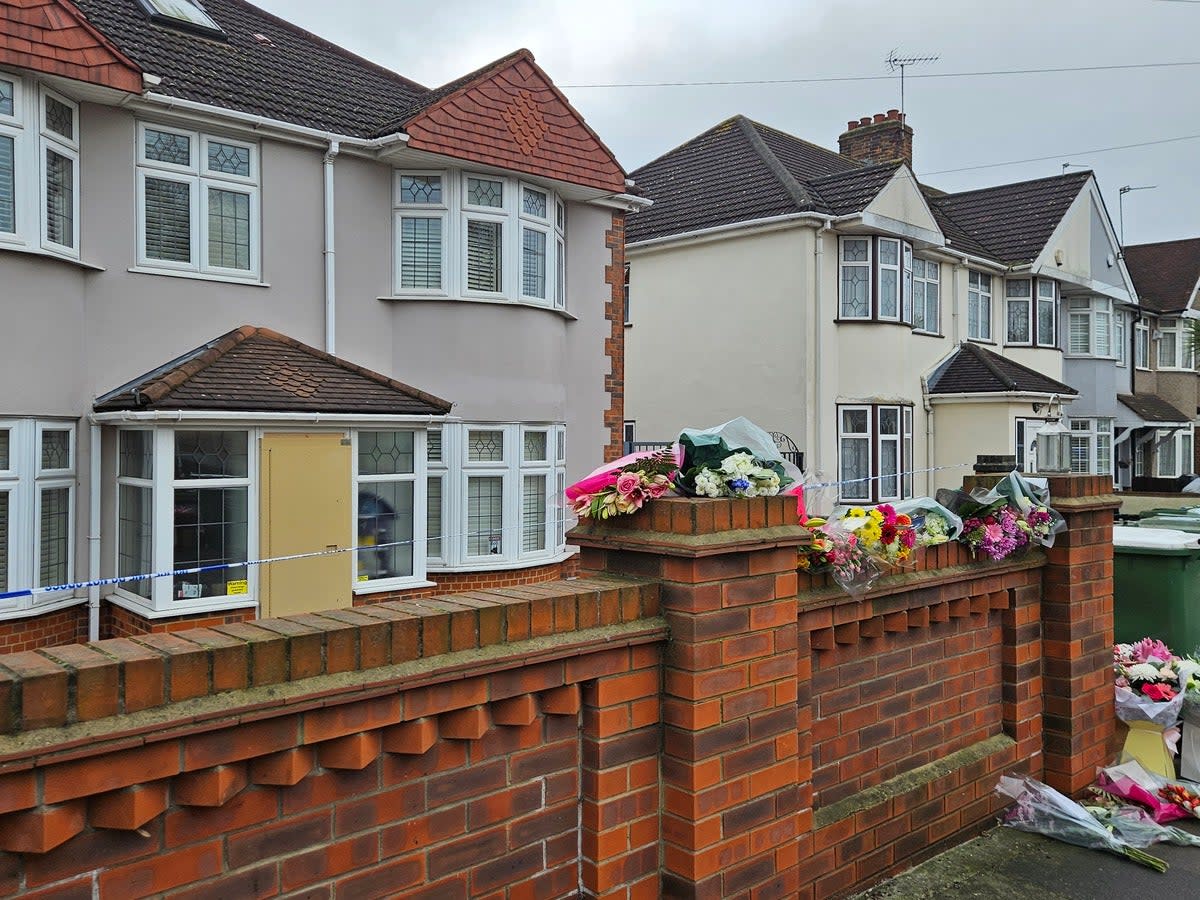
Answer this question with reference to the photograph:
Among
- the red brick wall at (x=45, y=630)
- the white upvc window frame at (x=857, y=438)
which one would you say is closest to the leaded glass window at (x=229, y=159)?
the red brick wall at (x=45, y=630)

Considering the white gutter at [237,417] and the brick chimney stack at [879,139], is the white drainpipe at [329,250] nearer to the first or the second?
the white gutter at [237,417]

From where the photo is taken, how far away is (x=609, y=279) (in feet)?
45.3

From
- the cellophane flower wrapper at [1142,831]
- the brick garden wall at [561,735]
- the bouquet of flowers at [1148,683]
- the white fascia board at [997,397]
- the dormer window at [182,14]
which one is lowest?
the cellophane flower wrapper at [1142,831]

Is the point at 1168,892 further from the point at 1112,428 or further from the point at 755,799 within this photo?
the point at 1112,428

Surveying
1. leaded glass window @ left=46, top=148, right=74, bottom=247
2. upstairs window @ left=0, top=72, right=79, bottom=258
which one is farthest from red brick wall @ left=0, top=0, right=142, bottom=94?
leaded glass window @ left=46, top=148, right=74, bottom=247

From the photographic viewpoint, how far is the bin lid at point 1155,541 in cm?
679

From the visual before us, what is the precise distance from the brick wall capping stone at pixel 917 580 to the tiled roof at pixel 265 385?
6.77 meters

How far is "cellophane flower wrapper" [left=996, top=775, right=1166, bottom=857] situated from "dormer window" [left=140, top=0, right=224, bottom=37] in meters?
11.2

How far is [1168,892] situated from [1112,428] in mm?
24666

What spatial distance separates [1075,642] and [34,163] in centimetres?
886

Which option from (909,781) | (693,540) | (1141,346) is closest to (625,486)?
(693,540)

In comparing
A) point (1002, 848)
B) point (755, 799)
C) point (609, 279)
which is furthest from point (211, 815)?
point (609, 279)

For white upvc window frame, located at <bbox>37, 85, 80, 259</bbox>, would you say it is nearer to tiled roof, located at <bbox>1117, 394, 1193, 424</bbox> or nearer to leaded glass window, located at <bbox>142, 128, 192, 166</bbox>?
leaded glass window, located at <bbox>142, 128, 192, 166</bbox>

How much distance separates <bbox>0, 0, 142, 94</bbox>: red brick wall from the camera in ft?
27.2
